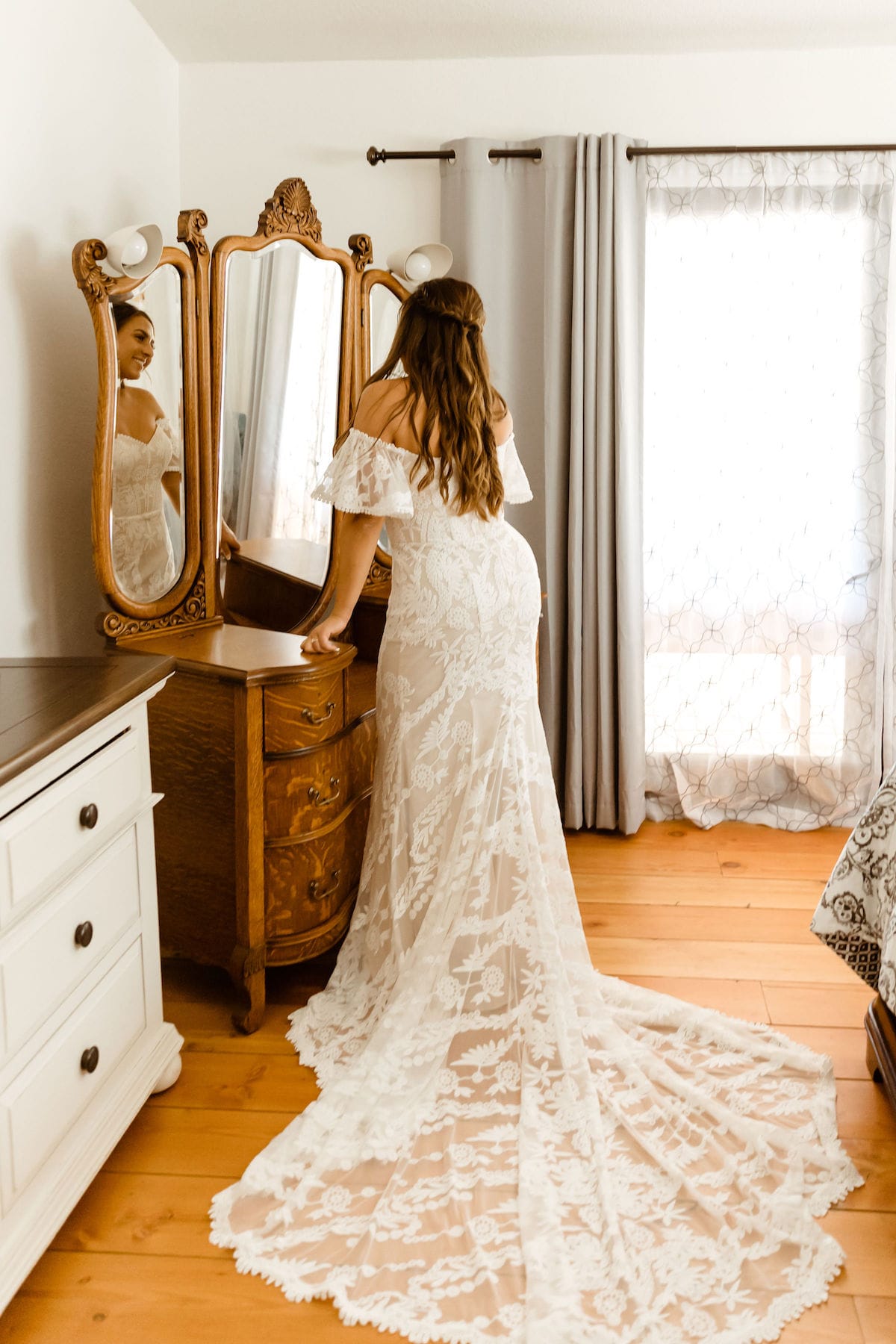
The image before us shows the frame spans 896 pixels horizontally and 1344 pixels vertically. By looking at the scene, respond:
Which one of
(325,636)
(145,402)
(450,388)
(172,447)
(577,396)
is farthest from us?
(577,396)

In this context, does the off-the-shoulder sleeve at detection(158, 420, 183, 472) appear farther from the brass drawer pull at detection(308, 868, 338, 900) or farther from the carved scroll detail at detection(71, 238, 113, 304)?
the brass drawer pull at detection(308, 868, 338, 900)

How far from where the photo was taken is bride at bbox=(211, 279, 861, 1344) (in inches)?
63.3

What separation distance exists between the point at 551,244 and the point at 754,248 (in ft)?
2.14

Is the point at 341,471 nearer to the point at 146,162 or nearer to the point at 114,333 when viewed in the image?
the point at 114,333

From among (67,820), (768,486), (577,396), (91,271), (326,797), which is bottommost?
(326,797)

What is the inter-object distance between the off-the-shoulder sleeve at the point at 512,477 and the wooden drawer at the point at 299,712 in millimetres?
556

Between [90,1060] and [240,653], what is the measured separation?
0.93 meters

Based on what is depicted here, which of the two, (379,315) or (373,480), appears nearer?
(373,480)

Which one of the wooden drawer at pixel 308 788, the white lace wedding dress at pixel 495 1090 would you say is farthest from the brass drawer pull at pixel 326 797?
the white lace wedding dress at pixel 495 1090

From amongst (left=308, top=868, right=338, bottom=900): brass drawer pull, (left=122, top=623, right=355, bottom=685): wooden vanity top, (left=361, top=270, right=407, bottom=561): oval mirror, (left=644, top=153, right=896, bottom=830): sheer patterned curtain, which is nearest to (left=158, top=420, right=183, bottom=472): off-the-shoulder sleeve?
(left=122, top=623, right=355, bottom=685): wooden vanity top

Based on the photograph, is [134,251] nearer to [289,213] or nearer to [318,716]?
[289,213]

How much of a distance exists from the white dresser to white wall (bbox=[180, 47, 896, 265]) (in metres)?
2.15

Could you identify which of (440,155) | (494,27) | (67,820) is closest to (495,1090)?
(67,820)

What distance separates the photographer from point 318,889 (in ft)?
7.99
